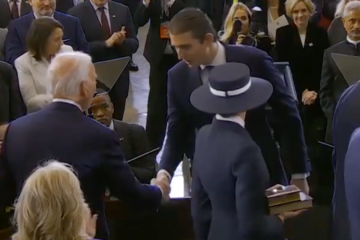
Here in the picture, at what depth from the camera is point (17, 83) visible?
443 cm

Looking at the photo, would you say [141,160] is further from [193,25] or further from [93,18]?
[93,18]

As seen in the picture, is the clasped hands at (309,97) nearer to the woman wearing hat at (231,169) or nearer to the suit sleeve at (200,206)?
the woman wearing hat at (231,169)

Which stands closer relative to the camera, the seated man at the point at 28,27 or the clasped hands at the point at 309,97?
the seated man at the point at 28,27

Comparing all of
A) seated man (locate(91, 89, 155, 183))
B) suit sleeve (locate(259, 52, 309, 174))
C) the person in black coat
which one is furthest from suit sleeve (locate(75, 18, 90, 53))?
suit sleeve (locate(259, 52, 309, 174))

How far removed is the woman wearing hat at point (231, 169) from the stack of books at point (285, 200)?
0.04 meters

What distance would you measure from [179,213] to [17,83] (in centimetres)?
139

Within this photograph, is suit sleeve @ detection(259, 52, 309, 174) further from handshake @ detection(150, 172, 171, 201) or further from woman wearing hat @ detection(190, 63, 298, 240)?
handshake @ detection(150, 172, 171, 201)

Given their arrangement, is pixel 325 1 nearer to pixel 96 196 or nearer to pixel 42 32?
pixel 42 32

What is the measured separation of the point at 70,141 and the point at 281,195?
88 centimetres

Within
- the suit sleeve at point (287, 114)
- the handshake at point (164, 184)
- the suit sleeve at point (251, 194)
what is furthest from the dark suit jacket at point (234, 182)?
the suit sleeve at point (287, 114)

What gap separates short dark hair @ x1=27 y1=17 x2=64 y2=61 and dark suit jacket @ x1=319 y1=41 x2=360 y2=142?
75.6 inches

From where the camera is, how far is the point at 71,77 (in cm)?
276

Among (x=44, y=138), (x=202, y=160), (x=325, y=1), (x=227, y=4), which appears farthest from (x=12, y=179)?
(x=325, y=1)

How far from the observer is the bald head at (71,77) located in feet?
9.06
